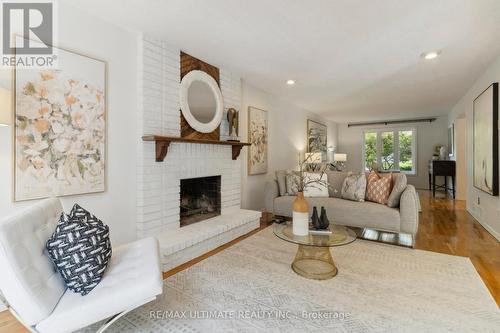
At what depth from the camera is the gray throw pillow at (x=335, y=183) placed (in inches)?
161

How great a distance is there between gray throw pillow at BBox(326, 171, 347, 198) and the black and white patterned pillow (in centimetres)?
336

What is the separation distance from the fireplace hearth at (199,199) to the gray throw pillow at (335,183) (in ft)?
5.93

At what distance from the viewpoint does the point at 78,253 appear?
144 cm

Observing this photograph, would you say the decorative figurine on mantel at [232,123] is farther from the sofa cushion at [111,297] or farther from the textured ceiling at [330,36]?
the sofa cushion at [111,297]

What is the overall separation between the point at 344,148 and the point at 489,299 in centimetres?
783

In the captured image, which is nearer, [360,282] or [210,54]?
[360,282]

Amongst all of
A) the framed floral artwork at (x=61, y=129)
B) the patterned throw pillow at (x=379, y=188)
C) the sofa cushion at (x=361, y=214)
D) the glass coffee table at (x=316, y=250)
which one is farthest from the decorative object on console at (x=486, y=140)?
the framed floral artwork at (x=61, y=129)

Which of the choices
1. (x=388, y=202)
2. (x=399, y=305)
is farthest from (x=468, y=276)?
(x=388, y=202)

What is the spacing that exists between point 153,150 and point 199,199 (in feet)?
3.61

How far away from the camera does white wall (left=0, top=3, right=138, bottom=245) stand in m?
2.18

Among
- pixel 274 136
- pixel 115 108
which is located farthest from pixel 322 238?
pixel 274 136

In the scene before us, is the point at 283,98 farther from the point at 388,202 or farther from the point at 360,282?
the point at 360,282

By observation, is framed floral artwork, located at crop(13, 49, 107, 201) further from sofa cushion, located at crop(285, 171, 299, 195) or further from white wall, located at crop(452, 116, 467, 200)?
white wall, located at crop(452, 116, 467, 200)

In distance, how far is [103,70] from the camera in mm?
2365
